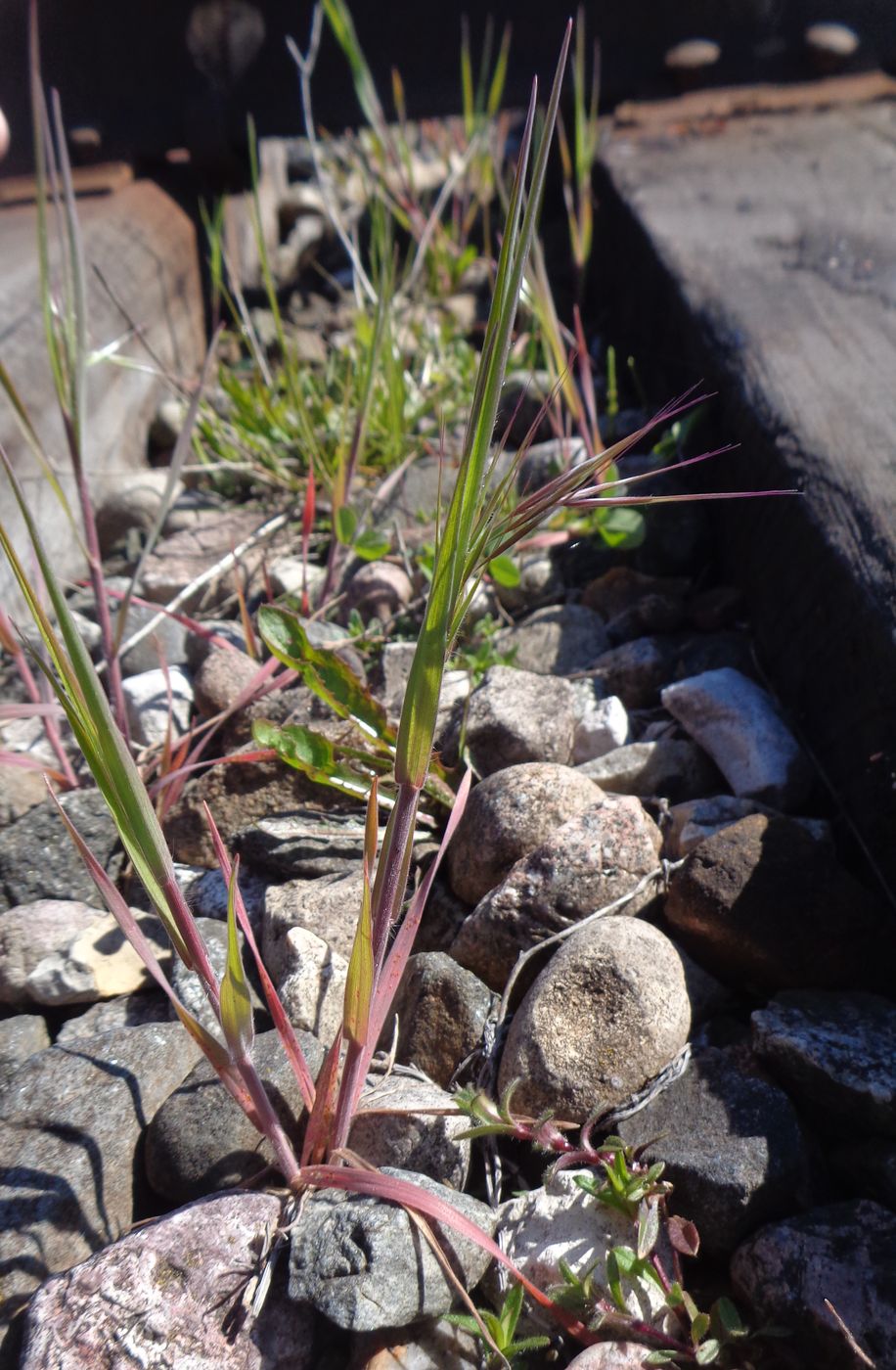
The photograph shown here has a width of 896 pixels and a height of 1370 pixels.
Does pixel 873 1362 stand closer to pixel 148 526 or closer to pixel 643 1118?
pixel 643 1118

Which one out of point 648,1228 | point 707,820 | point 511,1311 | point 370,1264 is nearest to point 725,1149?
point 648,1228

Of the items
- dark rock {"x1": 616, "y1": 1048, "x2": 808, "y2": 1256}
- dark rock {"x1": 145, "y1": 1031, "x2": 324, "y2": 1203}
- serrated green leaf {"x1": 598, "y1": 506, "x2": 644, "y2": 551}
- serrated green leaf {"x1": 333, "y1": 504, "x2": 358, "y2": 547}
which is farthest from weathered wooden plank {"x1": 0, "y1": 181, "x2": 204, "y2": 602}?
dark rock {"x1": 616, "y1": 1048, "x2": 808, "y2": 1256}

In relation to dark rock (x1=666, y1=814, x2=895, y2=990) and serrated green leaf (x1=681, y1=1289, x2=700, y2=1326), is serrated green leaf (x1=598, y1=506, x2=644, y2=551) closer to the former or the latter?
dark rock (x1=666, y1=814, x2=895, y2=990)

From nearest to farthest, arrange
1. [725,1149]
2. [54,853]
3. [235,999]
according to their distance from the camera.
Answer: [235,999] → [725,1149] → [54,853]

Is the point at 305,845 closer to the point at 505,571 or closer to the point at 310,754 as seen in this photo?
the point at 310,754

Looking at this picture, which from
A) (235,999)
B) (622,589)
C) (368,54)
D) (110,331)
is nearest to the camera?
(235,999)

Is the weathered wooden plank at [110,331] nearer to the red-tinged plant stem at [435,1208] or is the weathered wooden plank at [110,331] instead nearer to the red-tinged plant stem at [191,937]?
the red-tinged plant stem at [191,937]
